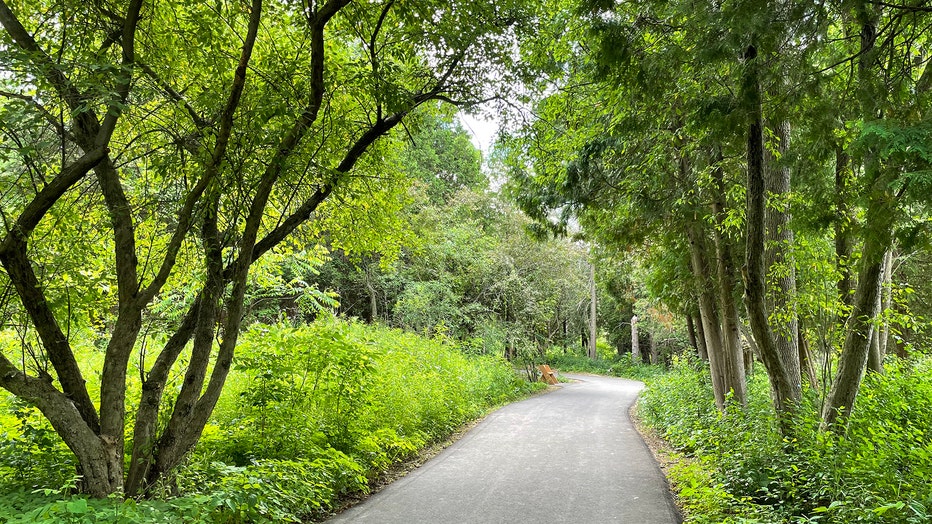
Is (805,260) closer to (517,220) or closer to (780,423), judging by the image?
(780,423)

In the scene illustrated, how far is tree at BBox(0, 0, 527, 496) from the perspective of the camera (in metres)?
4.23

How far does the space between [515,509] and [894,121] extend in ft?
17.4

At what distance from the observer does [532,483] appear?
24.4 ft

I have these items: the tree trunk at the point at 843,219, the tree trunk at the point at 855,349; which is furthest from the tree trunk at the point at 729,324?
the tree trunk at the point at 855,349

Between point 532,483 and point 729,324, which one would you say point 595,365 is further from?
point 532,483

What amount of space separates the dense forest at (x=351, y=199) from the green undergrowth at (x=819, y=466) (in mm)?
46

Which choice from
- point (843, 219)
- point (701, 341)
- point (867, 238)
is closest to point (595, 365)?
point (701, 341)

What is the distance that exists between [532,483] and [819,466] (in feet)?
11.5

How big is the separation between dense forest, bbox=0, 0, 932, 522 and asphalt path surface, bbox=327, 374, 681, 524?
1.79ft

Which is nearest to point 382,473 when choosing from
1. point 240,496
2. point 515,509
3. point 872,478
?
point 515,509

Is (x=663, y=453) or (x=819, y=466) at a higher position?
(x=819, y=466)

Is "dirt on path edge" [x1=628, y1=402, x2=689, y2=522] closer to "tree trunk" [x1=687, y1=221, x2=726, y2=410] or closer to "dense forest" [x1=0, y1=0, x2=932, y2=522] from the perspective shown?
"dense forest" [x1=0, y1=0, x2=932, y2=522]

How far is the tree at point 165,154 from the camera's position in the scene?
4.23 m

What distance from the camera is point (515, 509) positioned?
6.30m
